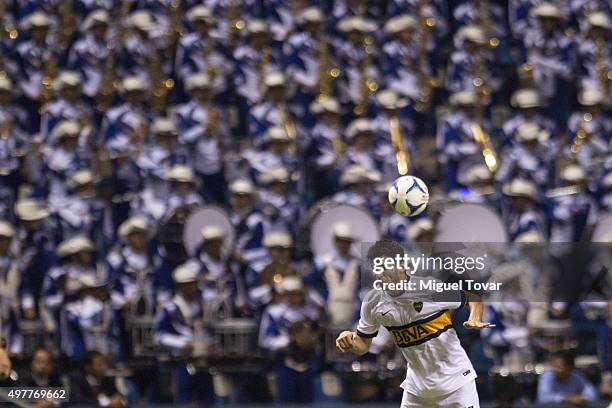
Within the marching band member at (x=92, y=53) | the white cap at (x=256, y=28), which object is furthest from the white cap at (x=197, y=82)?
the marching band member at (x=92, y=53)

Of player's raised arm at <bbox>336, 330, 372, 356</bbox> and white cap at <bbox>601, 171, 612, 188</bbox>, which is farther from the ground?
white cap at <bbox>601, 171, 612, 188</bbox>

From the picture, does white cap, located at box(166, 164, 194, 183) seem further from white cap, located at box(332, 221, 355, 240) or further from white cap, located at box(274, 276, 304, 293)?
white cap, located at box(274, 276, 304, 293)

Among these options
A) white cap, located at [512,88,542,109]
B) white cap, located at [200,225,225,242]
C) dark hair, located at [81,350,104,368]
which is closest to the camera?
dark hair, located at [81,350,104,368]

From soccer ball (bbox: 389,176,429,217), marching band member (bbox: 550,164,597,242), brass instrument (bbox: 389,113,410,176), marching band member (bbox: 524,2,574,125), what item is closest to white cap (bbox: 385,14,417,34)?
brass instrument (bbox: 389,113,410,176)

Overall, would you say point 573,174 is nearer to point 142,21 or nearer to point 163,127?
point 163,127

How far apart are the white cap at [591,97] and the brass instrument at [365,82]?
2342mm

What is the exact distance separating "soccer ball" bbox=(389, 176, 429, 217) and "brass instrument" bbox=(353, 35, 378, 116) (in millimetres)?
8064

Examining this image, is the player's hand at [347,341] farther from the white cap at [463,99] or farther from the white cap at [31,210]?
the white cap at [463,99]

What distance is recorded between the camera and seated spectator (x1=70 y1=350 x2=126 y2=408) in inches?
612

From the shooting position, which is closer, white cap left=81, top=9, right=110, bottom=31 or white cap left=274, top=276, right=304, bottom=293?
white cap left=274, top=276, right=304, bottom=293

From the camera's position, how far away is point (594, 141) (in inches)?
771

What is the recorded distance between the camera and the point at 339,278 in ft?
56.0

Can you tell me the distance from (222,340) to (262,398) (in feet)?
2.85

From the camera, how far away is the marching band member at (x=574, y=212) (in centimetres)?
1825
